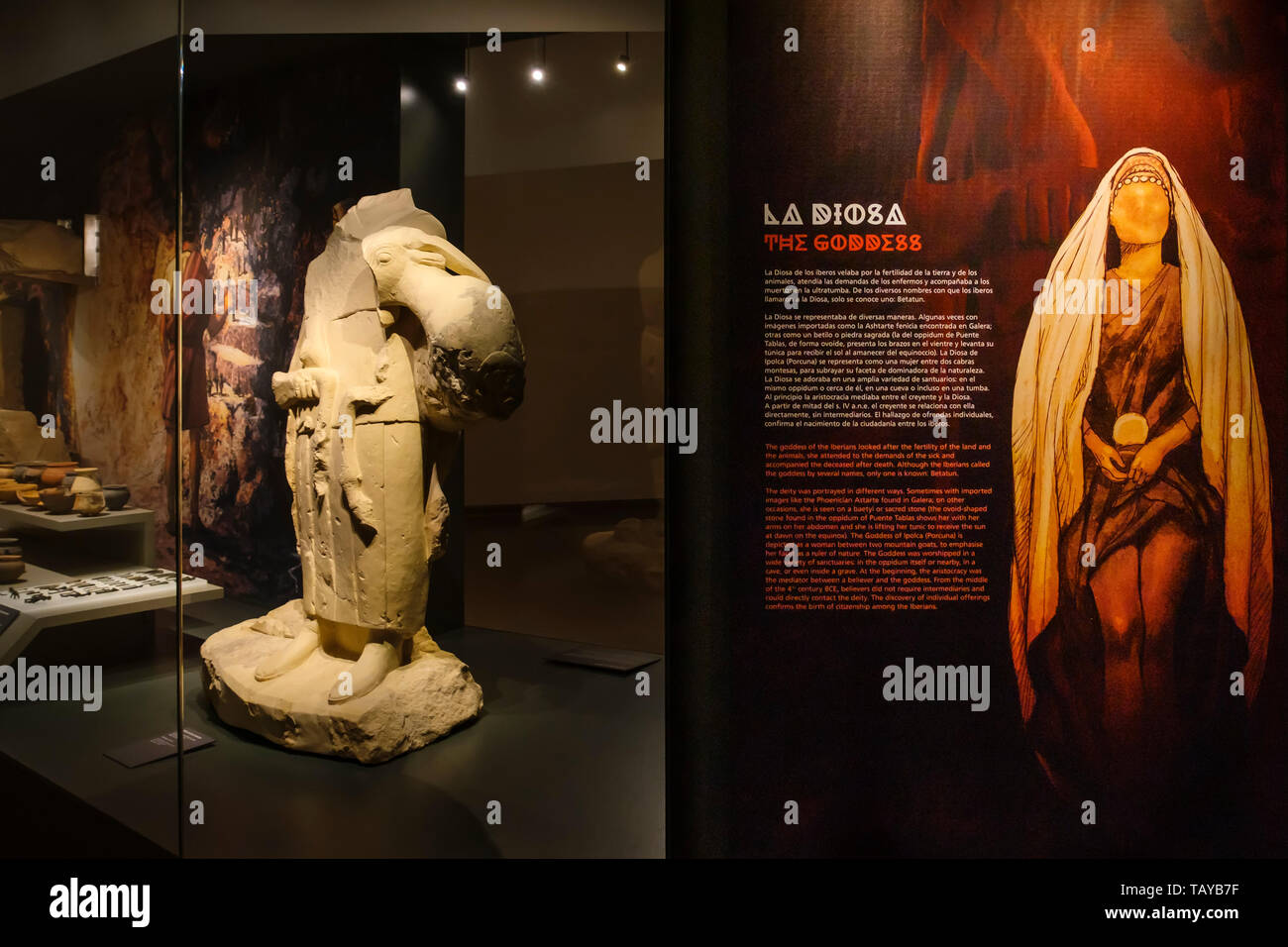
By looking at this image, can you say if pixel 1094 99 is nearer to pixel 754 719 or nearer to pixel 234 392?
pixel 754 719

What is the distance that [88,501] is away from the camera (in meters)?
2.00

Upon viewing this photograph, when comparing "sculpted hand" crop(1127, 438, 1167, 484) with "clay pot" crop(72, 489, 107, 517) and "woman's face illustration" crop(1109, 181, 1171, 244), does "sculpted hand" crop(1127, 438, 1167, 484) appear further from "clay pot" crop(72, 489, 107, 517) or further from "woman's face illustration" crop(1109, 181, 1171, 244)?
"clay pot" crop(72, 489, 107, 517)


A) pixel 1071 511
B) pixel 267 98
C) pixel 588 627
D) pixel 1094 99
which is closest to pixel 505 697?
pixel 588 627

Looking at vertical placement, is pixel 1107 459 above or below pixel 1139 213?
below

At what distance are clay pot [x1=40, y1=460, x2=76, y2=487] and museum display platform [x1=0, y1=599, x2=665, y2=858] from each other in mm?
404

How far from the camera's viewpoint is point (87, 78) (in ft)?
6.50

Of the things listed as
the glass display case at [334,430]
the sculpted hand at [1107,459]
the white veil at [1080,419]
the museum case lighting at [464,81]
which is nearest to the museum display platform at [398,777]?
the glass display case at [334,430]

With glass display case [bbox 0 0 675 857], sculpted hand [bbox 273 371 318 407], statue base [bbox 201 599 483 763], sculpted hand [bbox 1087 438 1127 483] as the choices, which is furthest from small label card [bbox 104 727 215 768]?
sculpted hand [bbox 1087 438 1127 483]

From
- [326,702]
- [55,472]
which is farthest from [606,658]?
[55,472]

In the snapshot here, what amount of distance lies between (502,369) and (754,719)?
1.17 metres

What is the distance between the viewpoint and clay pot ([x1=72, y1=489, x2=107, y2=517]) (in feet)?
6.55

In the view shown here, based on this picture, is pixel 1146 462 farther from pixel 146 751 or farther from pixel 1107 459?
pixel 146 751

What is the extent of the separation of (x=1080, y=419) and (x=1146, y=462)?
208mm

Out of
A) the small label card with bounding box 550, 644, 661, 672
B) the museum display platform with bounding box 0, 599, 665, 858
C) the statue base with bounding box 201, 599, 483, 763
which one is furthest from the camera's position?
the statue base with bounding box 201, 599, 483, 763
